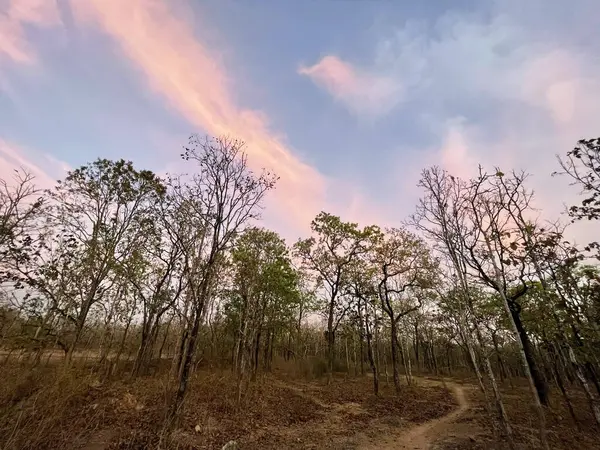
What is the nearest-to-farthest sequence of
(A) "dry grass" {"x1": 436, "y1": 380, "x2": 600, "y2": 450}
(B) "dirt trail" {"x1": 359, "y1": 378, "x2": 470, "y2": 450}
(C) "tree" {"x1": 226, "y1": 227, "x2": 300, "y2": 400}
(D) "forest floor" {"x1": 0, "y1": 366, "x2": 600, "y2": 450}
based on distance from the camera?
(D) "forest floor" {"x1": 0, "y1": 366, "x2": 600, "y2": 450} → (A) "dry grass" {"x1": 436, "y1": 380, "x2": 600, "y2": 450} → (B) "dirt trail" {"x1": 359, "y1": 378, "x2": 470, "y2": 450} → (C) "tree" {"x1": 226, "y1": 227, "x2": 300, "y2": 400}

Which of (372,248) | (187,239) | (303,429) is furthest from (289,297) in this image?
(187,239)

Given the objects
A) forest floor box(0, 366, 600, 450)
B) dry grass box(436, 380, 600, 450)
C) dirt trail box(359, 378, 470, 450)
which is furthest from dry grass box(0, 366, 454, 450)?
dry grass box(436, 380, 600, 450)

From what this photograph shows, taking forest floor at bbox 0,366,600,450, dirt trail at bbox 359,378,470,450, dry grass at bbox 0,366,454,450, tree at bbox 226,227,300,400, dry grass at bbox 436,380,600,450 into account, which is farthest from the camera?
tree at bbox 226,227,300,400

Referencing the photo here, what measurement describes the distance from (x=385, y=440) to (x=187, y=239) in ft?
33.7

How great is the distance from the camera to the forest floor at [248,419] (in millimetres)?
5266

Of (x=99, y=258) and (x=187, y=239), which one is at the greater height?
(x=99, y=258)

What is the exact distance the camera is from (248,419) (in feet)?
37.6

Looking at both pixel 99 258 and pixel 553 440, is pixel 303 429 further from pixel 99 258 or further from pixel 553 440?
pixel 99 258

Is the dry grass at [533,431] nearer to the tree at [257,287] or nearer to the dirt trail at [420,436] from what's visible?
the dirt trail at [420,436]

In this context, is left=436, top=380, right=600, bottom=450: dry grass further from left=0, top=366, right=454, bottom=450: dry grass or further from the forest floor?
left=0, top=366, right=454, bottom=450: dry grass

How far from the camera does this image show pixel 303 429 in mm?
10992

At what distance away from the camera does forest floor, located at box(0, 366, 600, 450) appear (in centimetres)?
527

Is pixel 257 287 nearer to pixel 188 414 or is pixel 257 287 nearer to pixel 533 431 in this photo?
pixel 188 414

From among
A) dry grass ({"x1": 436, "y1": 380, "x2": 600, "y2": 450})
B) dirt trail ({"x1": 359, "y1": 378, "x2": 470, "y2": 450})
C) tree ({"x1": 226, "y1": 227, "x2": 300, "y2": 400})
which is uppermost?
tree ({"x1": 226, "y1": 227, "x2": 300, "y2": 400})
